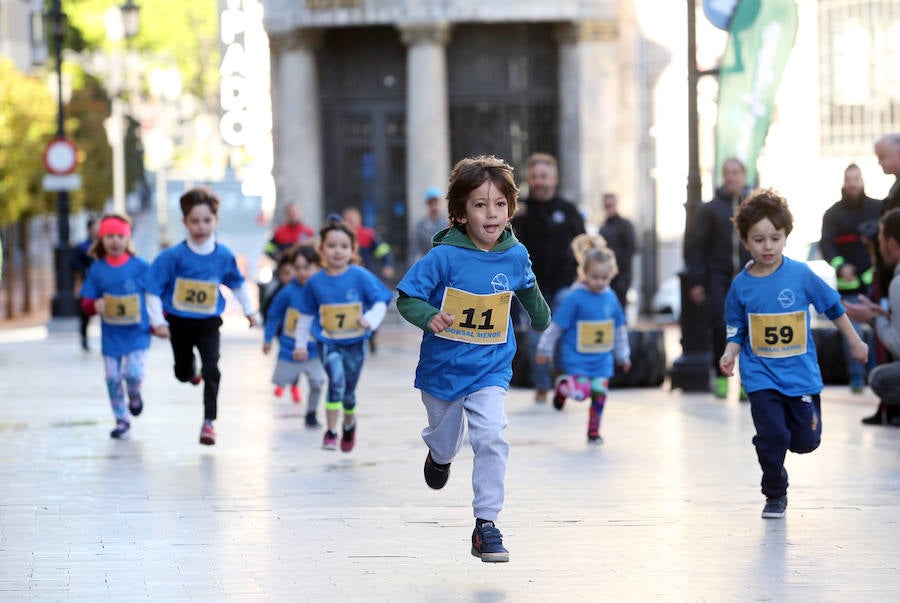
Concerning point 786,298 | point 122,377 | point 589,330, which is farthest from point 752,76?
point 786,298

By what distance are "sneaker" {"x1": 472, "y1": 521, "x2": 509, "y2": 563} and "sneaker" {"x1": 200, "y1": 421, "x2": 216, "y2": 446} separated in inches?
182

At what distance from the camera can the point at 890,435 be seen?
12.3m

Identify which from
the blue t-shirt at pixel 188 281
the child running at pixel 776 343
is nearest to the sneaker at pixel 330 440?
the blue t-shirt at pixel 188 281

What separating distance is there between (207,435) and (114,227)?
2.08 m

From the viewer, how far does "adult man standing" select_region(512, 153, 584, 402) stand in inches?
588

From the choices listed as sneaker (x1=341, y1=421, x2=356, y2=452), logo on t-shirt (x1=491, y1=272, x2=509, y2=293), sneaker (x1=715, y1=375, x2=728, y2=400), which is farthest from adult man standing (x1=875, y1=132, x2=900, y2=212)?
logo on t-shirt (x1=491, y1=272, x2=509, y2=293)

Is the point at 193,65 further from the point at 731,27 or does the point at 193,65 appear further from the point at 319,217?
the point at 731,27

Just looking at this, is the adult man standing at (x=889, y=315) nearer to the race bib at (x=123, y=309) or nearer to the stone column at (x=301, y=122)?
the race bib at (x=123, y=309)

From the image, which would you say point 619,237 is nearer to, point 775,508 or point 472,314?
point 775,508

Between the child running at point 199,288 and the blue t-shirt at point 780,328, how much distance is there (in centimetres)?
385

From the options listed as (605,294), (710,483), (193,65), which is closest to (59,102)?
(605,294)

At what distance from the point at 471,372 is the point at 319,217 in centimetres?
2298

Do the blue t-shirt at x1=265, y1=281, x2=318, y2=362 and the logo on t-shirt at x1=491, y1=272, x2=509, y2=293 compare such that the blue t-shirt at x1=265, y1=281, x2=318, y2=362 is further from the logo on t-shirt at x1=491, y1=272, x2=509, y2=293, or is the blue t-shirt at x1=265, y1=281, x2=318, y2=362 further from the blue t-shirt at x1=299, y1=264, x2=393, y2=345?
the logo on t-shirt at x1=491, y1=272, x2=509, y2=293

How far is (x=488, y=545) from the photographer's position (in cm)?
738
